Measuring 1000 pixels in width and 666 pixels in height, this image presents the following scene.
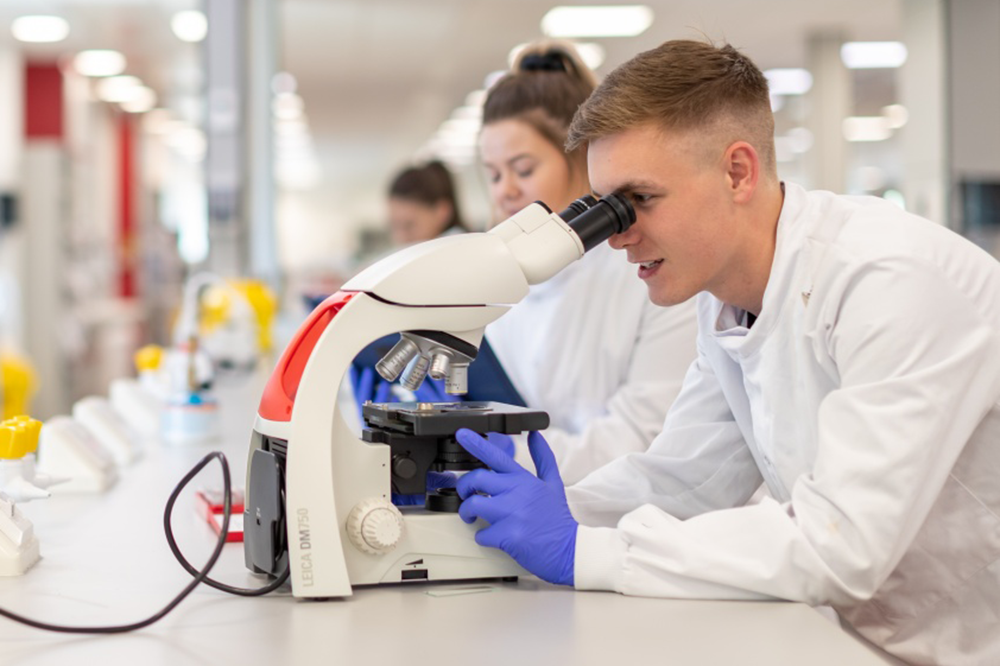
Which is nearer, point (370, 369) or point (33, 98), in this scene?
point (370, 369)

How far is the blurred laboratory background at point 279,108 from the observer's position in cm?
414

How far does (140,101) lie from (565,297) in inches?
433

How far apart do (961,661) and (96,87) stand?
1166 cm

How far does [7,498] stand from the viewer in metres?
1.28

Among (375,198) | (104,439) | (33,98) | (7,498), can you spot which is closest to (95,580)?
(7,498)

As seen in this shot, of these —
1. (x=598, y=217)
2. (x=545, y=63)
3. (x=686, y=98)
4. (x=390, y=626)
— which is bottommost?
(x=390, y=626)

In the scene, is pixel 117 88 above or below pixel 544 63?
above

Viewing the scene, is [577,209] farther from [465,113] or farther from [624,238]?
[465,113]

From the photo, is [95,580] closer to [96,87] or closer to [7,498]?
[7,498]

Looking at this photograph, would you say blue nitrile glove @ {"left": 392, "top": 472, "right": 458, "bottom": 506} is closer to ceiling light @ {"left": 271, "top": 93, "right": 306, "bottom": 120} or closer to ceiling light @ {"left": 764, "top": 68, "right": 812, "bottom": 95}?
ceiling light @ {"left": 764, "top": 68, "right": 812, "bottom": 95}

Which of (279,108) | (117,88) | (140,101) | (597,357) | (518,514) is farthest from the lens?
(140,101)

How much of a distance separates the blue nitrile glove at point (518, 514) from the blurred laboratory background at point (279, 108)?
22.0 inches

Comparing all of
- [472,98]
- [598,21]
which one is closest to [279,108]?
[472,98]

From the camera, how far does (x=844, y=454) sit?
3.48 feet
